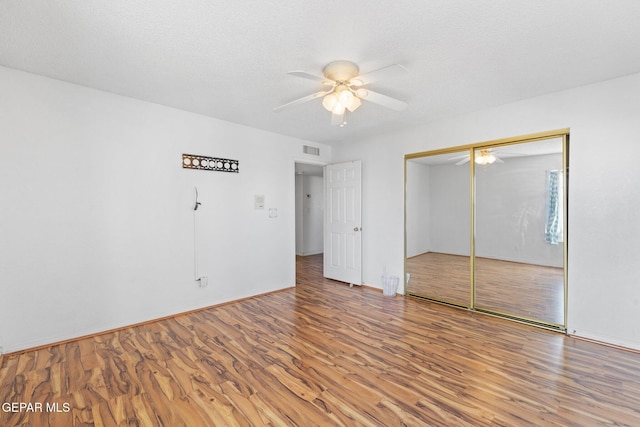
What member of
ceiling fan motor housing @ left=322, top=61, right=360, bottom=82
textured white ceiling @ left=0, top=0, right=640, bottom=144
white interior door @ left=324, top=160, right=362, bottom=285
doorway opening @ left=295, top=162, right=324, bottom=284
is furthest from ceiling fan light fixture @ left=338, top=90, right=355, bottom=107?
doorway opening @ left=295, top=162, right=324, bottom=284

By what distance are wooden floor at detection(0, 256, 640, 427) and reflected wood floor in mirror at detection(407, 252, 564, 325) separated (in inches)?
11.2

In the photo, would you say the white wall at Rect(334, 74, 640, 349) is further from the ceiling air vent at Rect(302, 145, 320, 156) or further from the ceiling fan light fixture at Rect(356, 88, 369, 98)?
the ceiling air vent at Rect(302, 145, 320, 156)

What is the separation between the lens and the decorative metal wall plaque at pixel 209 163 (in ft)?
12.0

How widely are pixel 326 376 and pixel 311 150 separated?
150 inches

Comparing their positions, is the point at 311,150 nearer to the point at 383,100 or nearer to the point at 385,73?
the point at 383,100

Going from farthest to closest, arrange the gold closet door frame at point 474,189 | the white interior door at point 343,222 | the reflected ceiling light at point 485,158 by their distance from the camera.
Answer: the white interior door at point 343,222, the reflected ceiling light at point 485,158, the gold closet door frame at point 474,189

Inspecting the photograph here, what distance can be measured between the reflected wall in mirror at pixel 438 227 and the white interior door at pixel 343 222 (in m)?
0.86

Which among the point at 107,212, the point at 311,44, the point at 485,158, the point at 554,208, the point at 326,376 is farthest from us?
the point at 485,158

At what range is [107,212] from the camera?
10.0 ft

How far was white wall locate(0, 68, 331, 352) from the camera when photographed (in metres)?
2.60

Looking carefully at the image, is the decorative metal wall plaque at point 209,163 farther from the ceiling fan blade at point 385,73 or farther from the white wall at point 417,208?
the white wall at point 417,208

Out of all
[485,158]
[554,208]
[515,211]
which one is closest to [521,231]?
[515,211]

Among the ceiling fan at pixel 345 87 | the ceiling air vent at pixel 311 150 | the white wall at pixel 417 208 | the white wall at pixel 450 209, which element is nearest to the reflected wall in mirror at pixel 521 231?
the white wall at pixel 450 209

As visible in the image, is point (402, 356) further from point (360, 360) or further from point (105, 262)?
point (105, 262)
